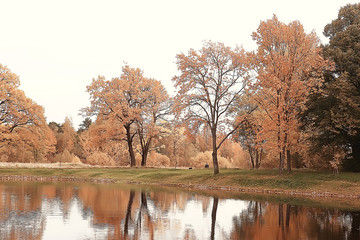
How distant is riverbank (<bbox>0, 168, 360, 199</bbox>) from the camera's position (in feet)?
103

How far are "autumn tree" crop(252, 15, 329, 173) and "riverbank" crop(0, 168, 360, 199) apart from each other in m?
3.25

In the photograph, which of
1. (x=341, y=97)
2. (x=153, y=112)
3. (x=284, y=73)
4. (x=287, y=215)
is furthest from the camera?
(x=153, y=112)

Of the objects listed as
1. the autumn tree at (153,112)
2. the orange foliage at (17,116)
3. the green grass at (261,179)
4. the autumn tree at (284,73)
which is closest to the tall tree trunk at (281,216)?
the green grass at (261,179)

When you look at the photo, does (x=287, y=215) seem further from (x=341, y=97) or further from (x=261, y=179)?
(x=341, y=97)

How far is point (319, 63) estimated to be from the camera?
3516cm

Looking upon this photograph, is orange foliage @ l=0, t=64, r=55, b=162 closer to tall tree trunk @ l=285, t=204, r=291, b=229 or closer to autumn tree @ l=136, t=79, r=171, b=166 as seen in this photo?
autumn tree @ l=136, t=79, r=171, b=166

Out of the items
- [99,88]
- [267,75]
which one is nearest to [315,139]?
[267,75]

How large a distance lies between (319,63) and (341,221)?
20.0m

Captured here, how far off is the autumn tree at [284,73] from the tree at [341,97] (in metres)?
2.17

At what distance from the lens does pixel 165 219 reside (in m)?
18.4

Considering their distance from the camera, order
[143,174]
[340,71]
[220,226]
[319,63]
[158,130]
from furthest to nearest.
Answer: [158,130] → [143,174] → [340,71] → [319,63] → [220,226]

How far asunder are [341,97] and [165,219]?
78.2 ft

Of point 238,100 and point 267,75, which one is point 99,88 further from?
point 267,75

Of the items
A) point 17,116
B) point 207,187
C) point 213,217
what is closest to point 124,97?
point 17,116
